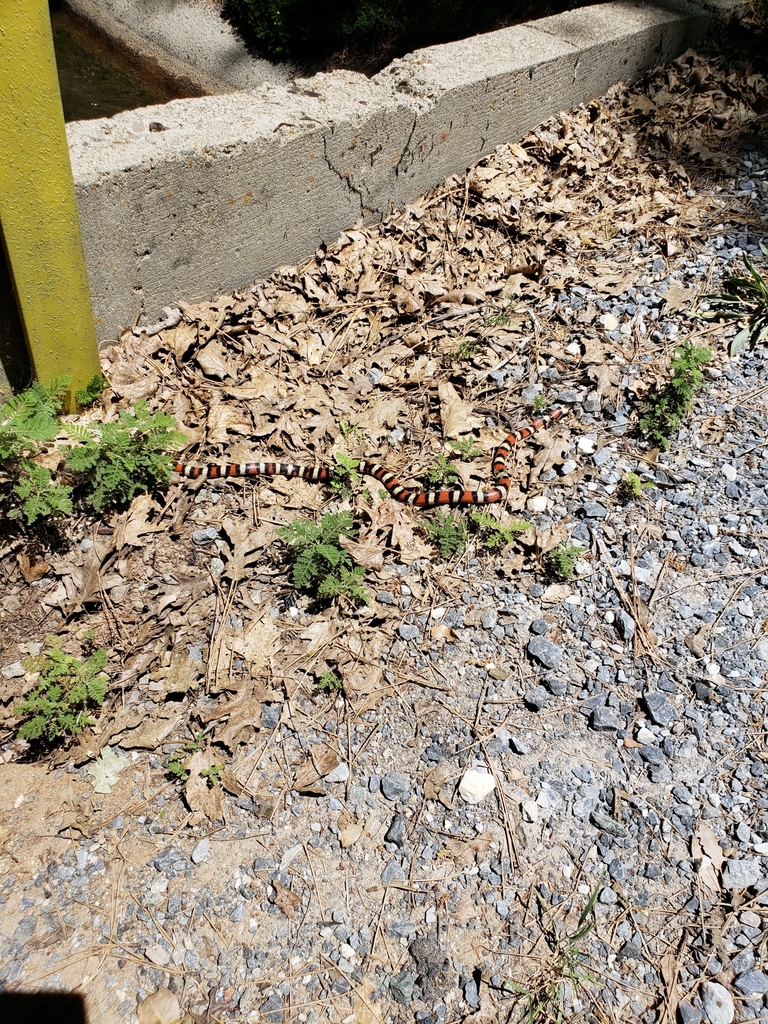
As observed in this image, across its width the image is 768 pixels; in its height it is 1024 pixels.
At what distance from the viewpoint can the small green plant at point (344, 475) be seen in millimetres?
3701

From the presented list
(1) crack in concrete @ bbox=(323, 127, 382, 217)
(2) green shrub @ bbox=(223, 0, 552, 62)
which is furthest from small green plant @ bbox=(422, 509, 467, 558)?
(2) green shrub @ bbox=(223, 0, 552, 62)

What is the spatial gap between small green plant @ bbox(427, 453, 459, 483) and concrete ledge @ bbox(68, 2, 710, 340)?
172 centimetres

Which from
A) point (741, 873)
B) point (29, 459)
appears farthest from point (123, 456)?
point (741, 873)

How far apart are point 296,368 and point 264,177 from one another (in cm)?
103

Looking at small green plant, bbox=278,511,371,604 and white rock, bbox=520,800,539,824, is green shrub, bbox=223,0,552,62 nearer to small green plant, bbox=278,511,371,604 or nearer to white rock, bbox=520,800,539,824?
small green plant, bbox=278,511,371,604

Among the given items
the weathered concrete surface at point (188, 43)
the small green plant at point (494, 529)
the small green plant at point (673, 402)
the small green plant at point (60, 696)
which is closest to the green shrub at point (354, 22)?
the weathered concrete surface at point (188, 43)

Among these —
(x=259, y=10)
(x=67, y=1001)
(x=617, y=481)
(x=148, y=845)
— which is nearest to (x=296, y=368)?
(x=617, y=481)

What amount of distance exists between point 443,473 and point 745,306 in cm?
208

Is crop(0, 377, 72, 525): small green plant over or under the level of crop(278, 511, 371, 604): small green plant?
over

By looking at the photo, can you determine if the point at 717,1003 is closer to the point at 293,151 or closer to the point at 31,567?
the point at 31,567

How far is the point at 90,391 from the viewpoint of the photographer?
12.6 feet

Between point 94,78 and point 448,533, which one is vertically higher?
point 94,78

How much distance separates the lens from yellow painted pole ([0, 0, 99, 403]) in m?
2.84

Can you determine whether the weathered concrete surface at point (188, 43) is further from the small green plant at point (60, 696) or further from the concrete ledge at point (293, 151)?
the small green plant at point (60, 696)
